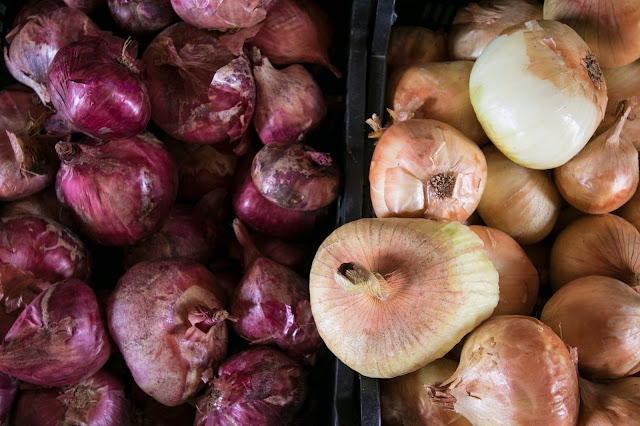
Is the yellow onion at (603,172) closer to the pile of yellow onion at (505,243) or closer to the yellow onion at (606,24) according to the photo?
the pile of yellow onion at (505,243)

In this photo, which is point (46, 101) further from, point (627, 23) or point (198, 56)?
point (627, 23)

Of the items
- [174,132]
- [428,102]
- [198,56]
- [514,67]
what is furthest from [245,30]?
[514,67]

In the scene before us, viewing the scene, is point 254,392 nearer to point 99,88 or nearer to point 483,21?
point 99,88

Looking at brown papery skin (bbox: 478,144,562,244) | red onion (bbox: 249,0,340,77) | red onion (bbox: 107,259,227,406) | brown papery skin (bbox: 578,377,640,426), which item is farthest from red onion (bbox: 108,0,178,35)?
brown papery skin (bbox: 578,377,640,426)

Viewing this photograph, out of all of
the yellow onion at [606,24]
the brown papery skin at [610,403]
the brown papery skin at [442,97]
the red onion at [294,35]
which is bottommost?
the brown papery skin at [610,403]

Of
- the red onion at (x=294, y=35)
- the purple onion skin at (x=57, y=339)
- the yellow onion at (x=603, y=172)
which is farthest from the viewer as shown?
the red onion at (x=294, y=35)

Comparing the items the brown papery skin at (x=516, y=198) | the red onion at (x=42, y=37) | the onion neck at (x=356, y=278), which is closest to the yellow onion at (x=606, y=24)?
the brown papery skin at (x=516, y=198)

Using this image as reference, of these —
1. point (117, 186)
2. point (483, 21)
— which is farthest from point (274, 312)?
point (483, 21)
